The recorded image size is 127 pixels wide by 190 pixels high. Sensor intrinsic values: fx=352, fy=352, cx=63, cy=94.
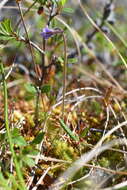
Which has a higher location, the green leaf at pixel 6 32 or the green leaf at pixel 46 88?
the green leaf at pixel 6 32

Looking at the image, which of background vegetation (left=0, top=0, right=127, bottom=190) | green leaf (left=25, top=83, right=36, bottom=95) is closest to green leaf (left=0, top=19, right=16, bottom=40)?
background vegetation (left=0, top=0, right=127, bottom=190)

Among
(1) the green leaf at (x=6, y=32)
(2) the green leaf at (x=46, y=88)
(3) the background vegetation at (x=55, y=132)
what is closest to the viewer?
(3) the background vegetation at (x=55, y=132)

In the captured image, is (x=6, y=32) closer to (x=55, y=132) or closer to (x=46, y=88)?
(x=46, y=88)

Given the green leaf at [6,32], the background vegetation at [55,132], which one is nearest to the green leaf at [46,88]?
the background vegetation at [55,132]

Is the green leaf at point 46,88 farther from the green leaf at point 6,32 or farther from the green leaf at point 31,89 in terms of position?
the green leaf at point 6,32

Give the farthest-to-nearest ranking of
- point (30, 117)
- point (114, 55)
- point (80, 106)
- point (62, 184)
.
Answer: point (114, 55), point (80, 106), point (30, 117), point (62, 184)

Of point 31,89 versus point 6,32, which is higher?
point 6,32

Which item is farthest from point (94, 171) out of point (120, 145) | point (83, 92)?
point (83, 92)

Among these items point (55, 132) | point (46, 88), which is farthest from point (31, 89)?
point (55, 132)

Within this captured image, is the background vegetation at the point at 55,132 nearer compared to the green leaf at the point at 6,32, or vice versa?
the background vegetation at the point at 55,132

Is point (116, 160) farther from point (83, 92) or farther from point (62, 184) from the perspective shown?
point (83, 92)

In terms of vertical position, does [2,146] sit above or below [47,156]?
above
